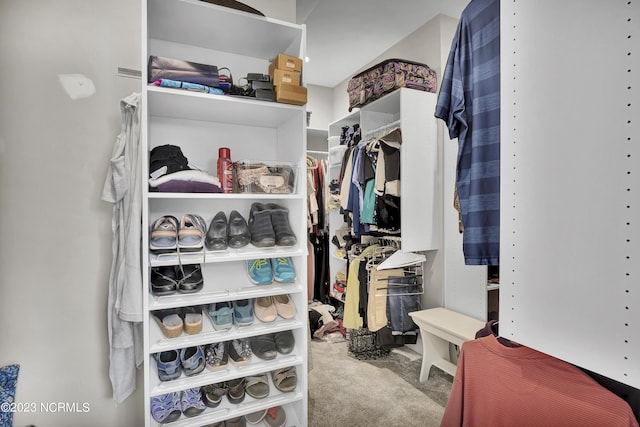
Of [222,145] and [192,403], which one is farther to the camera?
[222,145]

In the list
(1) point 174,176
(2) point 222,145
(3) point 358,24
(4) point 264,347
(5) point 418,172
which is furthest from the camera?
(3) point 358,24

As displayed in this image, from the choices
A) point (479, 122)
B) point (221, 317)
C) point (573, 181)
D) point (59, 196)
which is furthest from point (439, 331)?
Result: point (59, 196)

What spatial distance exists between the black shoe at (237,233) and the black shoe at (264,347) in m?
0.49

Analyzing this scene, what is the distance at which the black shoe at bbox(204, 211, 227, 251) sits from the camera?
4.77ft

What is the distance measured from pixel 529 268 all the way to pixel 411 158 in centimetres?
184

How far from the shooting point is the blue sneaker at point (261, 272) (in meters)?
1.59

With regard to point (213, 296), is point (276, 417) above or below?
below

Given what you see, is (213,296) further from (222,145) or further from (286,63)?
(286,63)

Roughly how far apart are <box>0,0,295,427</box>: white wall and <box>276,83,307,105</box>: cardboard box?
71 centimetres

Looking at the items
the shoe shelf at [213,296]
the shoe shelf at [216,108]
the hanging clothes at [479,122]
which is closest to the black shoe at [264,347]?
the shoe shelf at [213,296]

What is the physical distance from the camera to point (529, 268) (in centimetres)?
74

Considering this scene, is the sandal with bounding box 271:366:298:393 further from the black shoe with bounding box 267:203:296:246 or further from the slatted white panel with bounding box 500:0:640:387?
the slatted white panel with bounding box 500:0:640:387

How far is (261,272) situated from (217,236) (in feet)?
0.91

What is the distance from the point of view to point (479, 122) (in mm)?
1073
